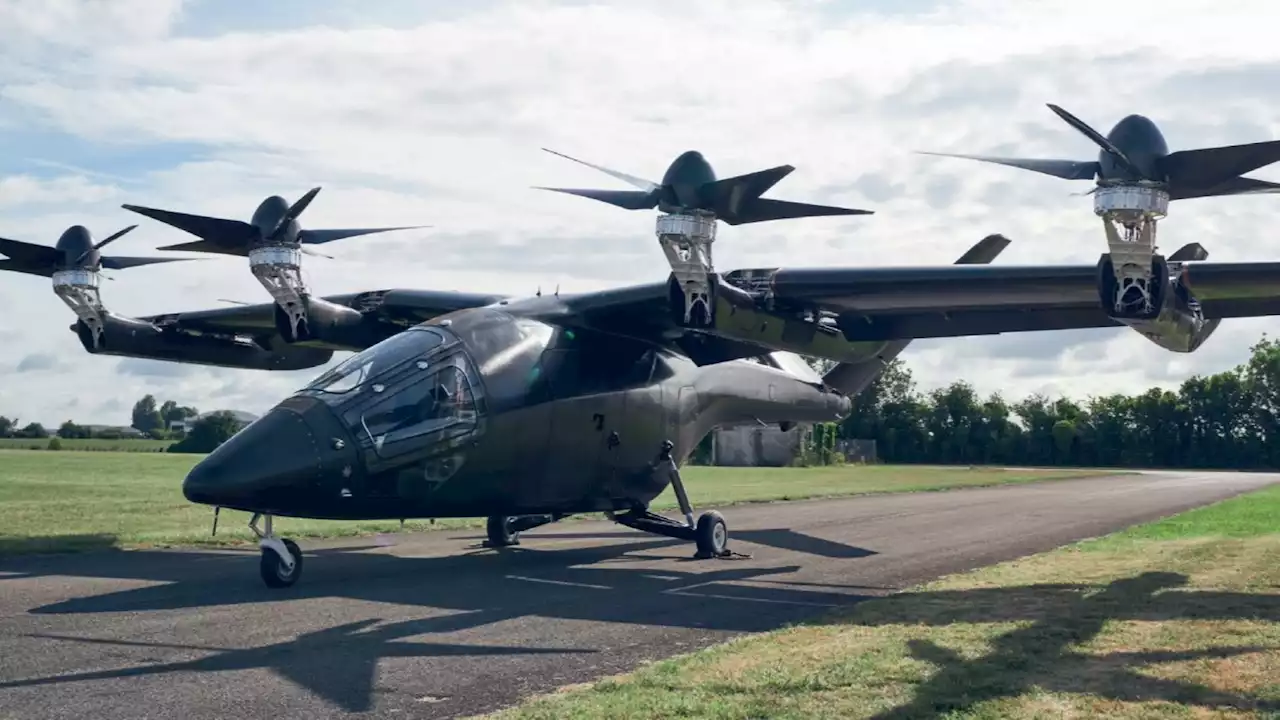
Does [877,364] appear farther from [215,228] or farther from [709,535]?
[215,228]

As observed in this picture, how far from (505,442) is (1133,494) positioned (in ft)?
93.7

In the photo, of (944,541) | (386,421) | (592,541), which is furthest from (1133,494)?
(386,421)

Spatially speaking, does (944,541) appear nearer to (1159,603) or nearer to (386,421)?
(1159,603)

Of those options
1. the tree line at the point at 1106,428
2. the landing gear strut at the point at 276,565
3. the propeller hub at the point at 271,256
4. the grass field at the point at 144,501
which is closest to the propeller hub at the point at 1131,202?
the landing gear strut at the point at 276,565

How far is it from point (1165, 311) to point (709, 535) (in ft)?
24.6

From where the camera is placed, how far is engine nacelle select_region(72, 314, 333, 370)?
20.5 meters

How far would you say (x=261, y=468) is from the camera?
1316cm

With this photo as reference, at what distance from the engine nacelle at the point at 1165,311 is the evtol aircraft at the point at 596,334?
36mm

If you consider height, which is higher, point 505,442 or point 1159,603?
point 505,442

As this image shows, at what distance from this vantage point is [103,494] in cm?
3175

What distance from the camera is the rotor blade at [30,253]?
19.7 metres

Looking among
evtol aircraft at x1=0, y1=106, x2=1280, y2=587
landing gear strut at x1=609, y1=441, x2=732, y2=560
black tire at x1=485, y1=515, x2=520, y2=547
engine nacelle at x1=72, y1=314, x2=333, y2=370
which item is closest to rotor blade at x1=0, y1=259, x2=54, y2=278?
evtol aircraft at x1=0, y1=106, x2=1280, y2=587

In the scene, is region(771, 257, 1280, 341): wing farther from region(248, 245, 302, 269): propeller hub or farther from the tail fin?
region(248, 245, 302, 269): propeller hub

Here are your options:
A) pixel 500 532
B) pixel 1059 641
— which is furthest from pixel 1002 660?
pixel 500 532
